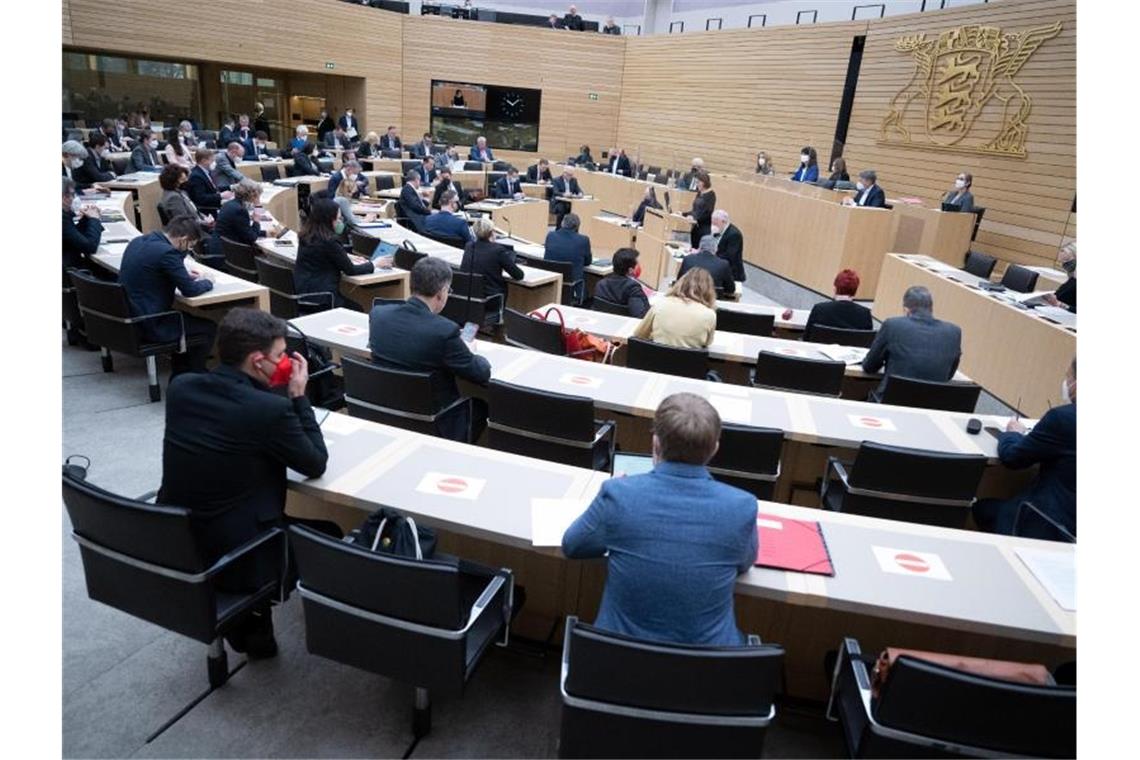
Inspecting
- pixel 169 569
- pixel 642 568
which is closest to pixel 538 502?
pixel 642 568

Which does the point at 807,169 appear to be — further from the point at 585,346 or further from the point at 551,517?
the point at 551,517

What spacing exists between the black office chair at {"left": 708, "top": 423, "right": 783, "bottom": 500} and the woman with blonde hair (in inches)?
52.9

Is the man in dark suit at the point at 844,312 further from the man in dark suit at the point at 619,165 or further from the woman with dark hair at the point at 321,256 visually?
the man in dark suit at the point at 619,165

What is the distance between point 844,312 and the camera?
549 cm

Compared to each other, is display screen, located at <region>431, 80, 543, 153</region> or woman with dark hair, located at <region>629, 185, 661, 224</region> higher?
display screen, located at <region>431, 80, 543, 153</region>

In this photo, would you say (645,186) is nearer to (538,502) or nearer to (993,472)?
(993,472)

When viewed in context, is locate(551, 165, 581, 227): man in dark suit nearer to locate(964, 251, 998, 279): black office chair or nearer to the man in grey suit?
locate(964, 251, 998, 279): black office chair

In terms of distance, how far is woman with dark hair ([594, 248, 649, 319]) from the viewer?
610 centimetres

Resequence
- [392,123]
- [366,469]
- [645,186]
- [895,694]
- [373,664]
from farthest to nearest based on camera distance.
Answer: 1. [392,123]
2. [645,186]
3. [366,469]
4. [373,664]
5. [895,694]

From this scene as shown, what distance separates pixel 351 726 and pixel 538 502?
0.98 metres

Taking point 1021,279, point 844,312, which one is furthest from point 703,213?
point 844,312

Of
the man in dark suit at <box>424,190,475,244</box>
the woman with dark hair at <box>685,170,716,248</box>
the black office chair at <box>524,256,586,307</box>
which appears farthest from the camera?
the woman with dark hair at <box>685,170,716,248</box>

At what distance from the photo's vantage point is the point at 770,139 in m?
15.1

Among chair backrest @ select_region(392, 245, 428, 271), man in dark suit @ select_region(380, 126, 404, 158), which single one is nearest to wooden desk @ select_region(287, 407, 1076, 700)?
chair backrest @ select_region(392, 245, 428, 271)
